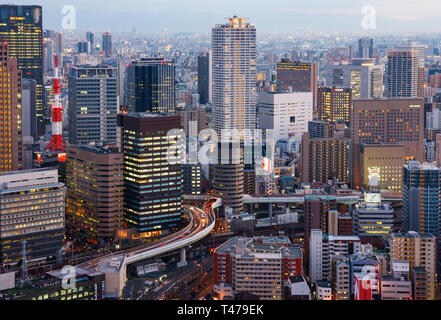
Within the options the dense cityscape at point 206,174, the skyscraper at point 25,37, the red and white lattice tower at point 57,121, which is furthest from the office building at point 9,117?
the skyscraper at point 25,37

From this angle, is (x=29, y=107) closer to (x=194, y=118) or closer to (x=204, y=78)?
(x=194, y=118)

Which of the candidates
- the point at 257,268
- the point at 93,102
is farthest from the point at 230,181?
the point at 93,102

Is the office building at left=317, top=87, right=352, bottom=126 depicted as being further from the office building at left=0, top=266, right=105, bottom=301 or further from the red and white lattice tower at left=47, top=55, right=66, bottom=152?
the office building at left=0, top=266, right=105, bottom=301

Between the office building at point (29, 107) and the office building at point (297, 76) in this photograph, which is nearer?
the office building at point (29, 107)

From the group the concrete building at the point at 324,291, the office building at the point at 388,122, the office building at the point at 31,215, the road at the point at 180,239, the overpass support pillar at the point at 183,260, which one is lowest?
the overpass support pillar at the point at 183,260

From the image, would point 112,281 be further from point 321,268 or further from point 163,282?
point 321,268

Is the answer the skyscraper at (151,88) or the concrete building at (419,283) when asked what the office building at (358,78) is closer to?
the skyscraper at (151,88)
